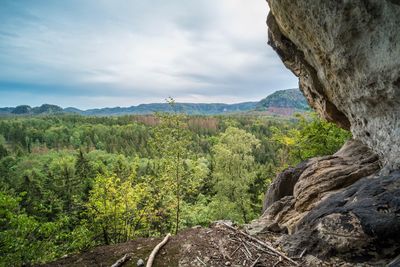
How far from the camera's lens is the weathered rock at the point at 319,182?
12.3m

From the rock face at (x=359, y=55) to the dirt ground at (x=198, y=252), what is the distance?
19.3 feet

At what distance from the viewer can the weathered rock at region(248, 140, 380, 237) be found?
12.3 m

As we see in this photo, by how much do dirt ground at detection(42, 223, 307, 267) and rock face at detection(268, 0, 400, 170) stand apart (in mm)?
5887

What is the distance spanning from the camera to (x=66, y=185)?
156 ft

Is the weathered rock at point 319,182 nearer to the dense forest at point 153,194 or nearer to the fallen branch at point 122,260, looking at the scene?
the fallen branch at point 122,260

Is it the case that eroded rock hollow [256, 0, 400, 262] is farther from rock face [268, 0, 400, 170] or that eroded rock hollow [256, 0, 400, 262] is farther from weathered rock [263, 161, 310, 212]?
weathered rock [263, 161, 310, 212]

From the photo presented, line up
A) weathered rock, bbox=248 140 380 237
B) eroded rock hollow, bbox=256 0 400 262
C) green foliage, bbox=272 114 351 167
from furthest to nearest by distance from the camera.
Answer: green foliage, bbox=272 114 351 167 < weathered rock, bbox=248 140 380 237 < eroded rock hollow, bbox=256 0 400 262

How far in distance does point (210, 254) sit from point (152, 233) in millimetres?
19584

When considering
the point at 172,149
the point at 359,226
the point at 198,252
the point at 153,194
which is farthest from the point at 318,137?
the point at 198,252

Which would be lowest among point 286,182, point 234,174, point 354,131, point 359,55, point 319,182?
point 234,174

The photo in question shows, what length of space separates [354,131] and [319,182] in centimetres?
327

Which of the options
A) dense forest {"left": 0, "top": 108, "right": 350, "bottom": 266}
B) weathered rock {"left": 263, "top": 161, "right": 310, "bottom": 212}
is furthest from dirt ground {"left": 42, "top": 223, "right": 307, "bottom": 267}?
weathered rock {"left": 263, "top": 161, "right": 310, "bottom": 212}

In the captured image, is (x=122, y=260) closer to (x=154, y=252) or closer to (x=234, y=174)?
(x=154, y=252)

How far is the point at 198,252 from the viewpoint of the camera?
9.80 meters
